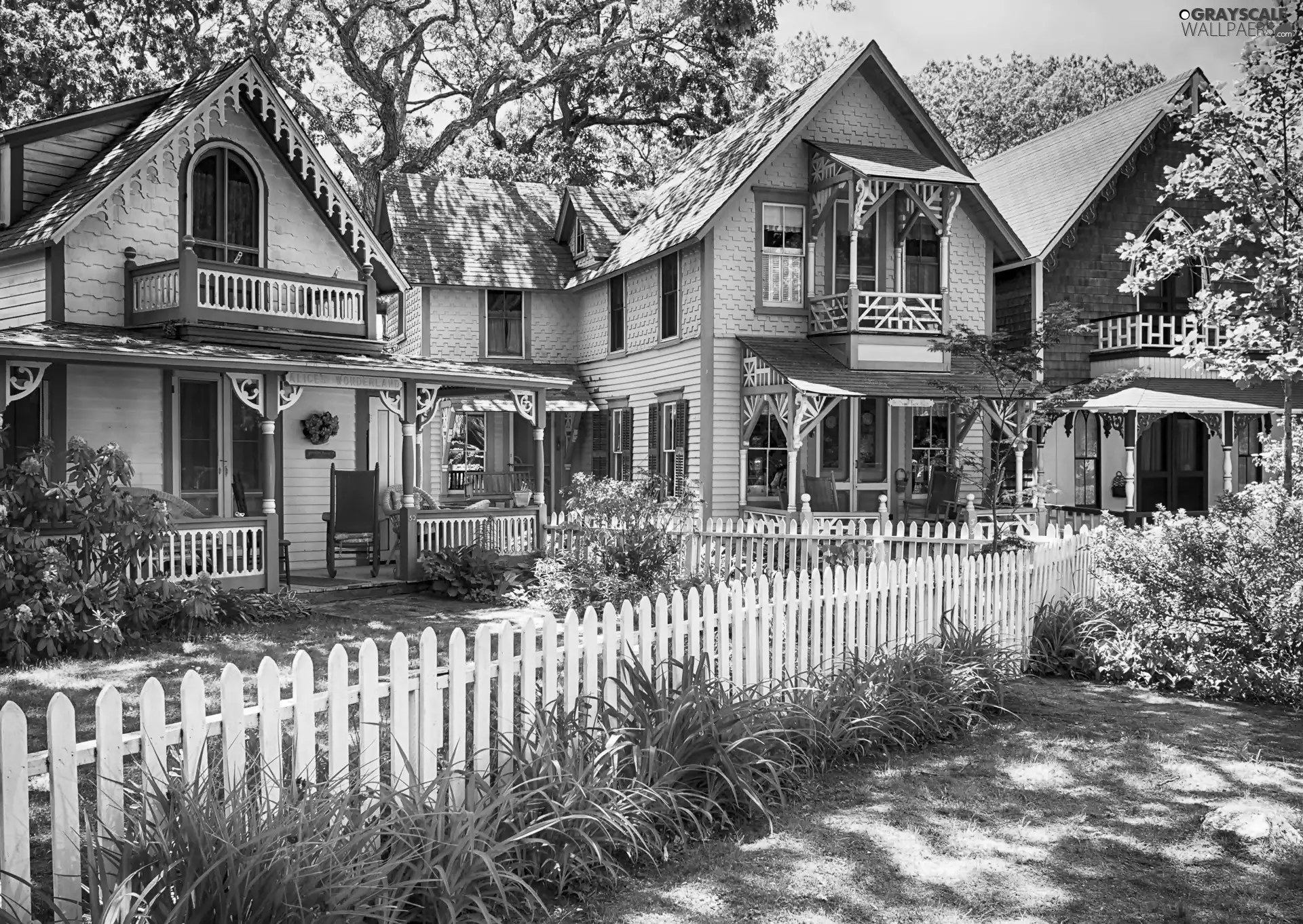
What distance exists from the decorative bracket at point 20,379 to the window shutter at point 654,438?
39.2ft

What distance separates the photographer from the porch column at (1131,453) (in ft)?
65.2

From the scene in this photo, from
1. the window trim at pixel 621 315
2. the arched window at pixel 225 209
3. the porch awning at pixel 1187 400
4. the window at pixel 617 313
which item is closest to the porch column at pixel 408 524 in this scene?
the arched window at pixel 225 209

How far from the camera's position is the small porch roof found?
12359mm

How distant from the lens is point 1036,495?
56.5ft

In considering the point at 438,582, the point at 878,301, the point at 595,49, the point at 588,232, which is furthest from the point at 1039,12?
the point at 438,582

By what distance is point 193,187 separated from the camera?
16.0 meters

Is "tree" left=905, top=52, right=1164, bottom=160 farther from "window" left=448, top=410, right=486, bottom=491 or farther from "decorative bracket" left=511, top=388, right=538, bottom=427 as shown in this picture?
"decorative bracket" left=511, top=388, right=538, bottom=427

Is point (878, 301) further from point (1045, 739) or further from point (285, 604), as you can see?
point (1045, 739)

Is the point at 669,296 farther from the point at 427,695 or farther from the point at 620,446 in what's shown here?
the point at 427,695

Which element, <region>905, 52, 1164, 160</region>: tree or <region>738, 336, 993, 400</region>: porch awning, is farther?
<region>905, 52, 1164, 160</region>: tree

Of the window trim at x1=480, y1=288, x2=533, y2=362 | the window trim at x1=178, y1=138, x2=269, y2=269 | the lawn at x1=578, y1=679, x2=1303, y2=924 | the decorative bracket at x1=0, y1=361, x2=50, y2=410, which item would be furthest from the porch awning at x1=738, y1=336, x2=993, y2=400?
the lawn at x1=578, y1=679, x2=1303, y2=924

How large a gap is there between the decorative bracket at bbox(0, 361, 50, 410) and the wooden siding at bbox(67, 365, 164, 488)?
1.90 meters

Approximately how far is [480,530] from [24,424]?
591 cm

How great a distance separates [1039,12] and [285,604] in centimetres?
1826
